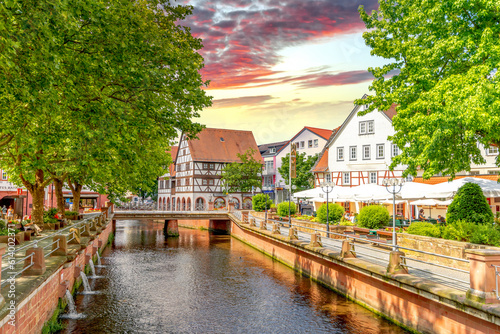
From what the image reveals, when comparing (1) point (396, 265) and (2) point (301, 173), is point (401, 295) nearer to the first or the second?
(1) point (396, 265)

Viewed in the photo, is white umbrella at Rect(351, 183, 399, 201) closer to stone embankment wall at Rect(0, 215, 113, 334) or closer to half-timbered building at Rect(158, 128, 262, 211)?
stone embankment wall at Rect(0, 215, 113, 334)

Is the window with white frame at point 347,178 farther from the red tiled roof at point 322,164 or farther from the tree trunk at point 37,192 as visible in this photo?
the tree trunk at point 37,192

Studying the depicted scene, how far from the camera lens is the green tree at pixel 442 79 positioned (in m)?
14.5

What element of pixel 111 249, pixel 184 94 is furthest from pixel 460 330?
pixel 111 249

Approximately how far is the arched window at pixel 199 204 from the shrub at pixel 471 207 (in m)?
41.3

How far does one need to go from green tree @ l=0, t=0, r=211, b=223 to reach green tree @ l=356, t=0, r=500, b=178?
9.23 m

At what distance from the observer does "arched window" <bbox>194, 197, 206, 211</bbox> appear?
54534mm

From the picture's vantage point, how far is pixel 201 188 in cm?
5559

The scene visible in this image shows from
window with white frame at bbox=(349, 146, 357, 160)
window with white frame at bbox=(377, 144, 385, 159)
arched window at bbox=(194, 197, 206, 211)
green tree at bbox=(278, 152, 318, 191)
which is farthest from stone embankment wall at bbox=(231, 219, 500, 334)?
arched window at bbox=(194, 197, 206, 211)

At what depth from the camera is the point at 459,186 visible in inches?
688

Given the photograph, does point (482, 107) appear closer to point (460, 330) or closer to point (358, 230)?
point (460, 330)

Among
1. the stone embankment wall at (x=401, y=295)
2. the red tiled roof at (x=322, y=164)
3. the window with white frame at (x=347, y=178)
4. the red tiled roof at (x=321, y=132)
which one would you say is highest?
the red tiled roof at (x=321, y=132)

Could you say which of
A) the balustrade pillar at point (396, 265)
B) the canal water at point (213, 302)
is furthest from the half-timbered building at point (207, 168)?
the balustrade pillar at point (396, 265)

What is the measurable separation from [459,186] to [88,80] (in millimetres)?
15363
